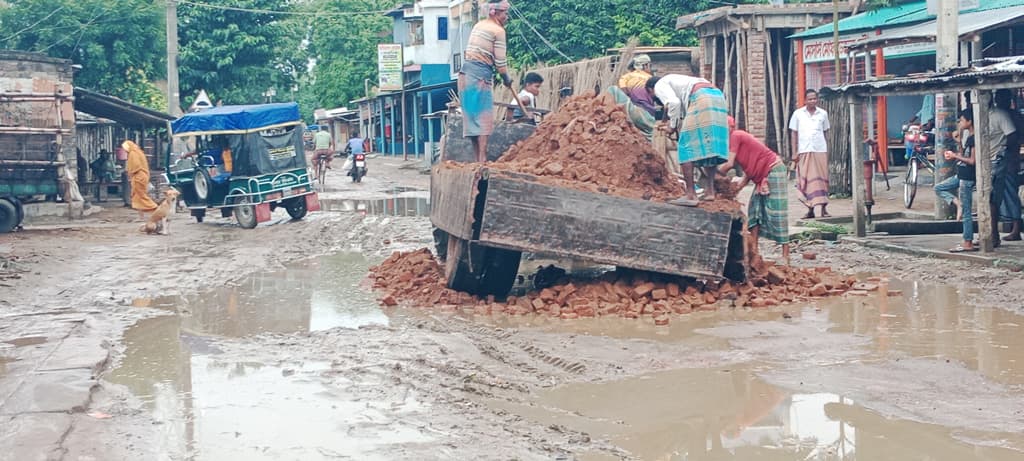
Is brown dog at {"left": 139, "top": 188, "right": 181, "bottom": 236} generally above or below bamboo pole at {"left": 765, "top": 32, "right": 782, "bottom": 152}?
below

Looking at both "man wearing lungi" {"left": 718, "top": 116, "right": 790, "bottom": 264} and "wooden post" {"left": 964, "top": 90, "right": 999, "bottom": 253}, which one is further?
"wooden post" {"left": 964, "top": 90, "right": 999, "bottom": 253}

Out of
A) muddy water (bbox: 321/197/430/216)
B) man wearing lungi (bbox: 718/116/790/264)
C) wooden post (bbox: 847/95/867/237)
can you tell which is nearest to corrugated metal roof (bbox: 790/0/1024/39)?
wooden post (bbox: 847/95/867/237)

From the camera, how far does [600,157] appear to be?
30.1ft

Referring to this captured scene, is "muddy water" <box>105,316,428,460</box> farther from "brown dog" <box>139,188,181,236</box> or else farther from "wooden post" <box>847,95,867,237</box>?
"brown dog" <box>139,188,181,236</box>

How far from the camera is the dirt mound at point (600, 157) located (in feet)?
29.4

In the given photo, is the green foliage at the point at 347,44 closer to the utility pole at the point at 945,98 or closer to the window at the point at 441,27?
the window at the point at 441,27

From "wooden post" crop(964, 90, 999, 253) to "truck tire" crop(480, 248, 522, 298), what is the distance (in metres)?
4.56

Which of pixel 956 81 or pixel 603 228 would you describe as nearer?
pixel 603 228

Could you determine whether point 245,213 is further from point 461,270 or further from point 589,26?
point 589,26

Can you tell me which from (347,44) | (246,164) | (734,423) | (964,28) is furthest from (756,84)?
(347,44)

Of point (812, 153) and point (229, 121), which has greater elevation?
point (229, 121)

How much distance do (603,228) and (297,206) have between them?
11.1 metres

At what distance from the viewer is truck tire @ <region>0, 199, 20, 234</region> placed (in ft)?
57.0

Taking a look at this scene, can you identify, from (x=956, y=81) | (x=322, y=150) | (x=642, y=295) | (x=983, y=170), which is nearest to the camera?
(x=642, y=295)
